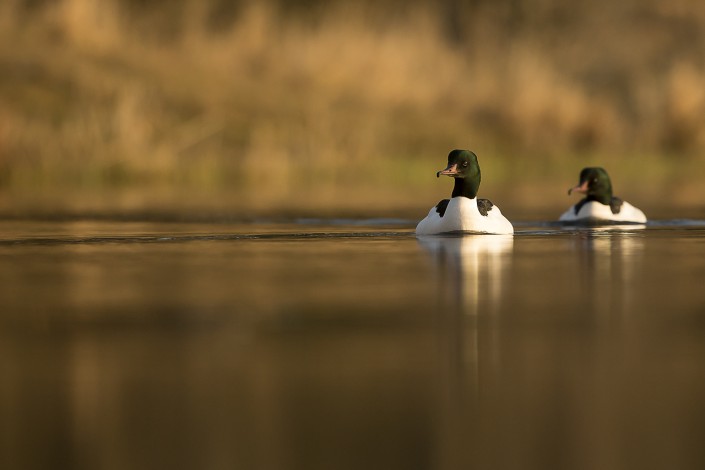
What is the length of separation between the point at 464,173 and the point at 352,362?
7761mm

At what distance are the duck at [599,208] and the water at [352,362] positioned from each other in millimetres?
4035

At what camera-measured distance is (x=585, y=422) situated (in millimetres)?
5047

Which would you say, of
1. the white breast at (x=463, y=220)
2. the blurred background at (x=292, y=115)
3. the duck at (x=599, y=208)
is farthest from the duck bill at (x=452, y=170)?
the blurred background at (x=292, y=115)

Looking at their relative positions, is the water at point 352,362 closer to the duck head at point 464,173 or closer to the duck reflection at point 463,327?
the duck reflection at point 463,327

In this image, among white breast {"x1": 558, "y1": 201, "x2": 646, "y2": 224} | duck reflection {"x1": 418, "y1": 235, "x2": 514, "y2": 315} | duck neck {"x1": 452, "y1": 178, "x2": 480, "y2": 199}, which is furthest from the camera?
white breast {"x1": 558, "y1": 201, "x2": 646, "y2": 224}

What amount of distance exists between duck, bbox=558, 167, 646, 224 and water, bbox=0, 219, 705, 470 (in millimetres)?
4035

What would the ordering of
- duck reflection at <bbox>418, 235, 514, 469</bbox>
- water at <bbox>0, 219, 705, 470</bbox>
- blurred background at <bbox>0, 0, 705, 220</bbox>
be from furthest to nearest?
blurred background at <bbox>0, 0, 705, 220</bbox>, duck reflection at <bbox>418, 235, 514, 469</bbox>, water at <bbox>0, 219, 705, 470</bbox>

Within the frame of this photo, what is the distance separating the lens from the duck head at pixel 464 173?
13680 millimetres

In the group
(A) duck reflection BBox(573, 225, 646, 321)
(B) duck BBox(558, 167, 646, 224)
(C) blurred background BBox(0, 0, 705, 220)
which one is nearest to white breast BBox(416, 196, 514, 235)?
(A) duck reflection BBox(573, 225, 646, 321)

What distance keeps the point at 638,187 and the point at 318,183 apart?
4723 millimetres

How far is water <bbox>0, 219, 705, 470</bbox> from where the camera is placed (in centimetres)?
475

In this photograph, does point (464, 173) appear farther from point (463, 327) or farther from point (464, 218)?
point (463, 327)

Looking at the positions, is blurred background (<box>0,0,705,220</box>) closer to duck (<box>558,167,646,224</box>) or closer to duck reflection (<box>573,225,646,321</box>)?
duck (<box>558,167,646,224</box>)

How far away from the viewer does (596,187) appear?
15.5m
